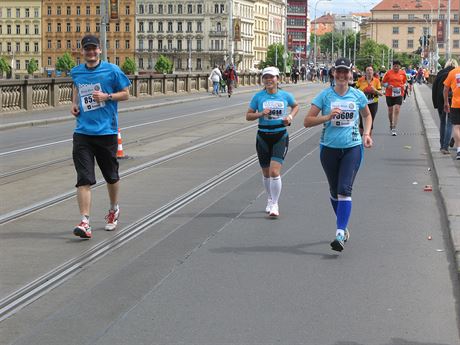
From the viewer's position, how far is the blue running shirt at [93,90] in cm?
917

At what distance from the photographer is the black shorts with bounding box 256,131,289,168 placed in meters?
10.6

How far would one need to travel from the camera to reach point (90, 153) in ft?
30.3

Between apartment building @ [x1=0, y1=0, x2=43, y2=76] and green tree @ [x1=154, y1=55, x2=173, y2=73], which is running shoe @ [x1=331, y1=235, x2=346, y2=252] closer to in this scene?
green tree @ [x1=154, y1=55, x2=173, y2=73]

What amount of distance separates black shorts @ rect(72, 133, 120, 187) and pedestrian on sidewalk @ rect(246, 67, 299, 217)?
1.81m

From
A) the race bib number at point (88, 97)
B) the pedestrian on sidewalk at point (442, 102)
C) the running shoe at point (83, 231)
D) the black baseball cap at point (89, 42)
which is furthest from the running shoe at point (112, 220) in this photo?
the pedestrian on sidewalk at point (442, 102)

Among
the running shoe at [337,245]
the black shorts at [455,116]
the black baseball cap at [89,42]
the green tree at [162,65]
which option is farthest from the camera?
the green tree at [162,65]

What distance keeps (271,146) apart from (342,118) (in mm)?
2091

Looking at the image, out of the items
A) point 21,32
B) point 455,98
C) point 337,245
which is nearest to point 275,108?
point 337,245

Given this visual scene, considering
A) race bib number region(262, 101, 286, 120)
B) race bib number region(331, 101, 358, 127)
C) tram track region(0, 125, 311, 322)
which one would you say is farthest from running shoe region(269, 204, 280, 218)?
race bib number region(331, 101, 358, 127)

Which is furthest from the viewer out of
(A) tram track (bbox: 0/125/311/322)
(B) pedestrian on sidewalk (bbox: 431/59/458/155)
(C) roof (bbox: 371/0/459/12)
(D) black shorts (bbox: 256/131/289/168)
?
(C) roof (bbox: 371/0/459/12)

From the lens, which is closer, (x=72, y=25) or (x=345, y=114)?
(x=345, y=114)

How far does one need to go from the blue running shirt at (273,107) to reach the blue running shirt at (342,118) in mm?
1764

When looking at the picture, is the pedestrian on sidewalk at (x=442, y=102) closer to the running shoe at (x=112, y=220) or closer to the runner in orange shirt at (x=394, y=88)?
the runner in orange shirt at (x=394, y=88)

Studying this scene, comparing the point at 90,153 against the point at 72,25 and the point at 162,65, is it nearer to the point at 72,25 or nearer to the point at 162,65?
the point at 162,65
